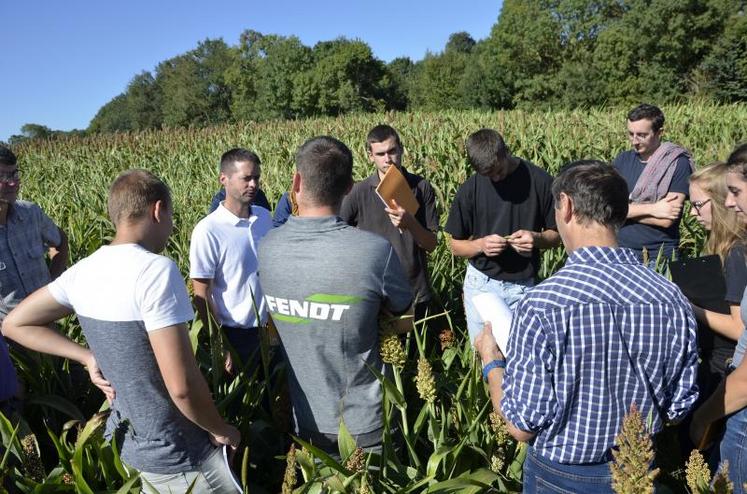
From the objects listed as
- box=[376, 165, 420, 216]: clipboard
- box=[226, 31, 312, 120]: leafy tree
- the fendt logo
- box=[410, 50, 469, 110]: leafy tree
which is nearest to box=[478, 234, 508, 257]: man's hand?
box=[376, 165, 420, 216]: clipboard

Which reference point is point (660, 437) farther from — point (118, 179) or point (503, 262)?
point (118, 179)

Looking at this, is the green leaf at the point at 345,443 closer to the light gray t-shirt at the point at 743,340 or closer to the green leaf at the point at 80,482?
the green leaf at the point at 80,482

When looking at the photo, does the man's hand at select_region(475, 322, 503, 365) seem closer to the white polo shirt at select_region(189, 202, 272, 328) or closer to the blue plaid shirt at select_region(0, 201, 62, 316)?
the white polo shirt at select_region(189, 202, 272, 328)

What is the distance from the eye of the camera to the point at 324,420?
2.01 m

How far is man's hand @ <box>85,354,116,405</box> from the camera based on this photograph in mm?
1857

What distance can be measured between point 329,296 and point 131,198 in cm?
68

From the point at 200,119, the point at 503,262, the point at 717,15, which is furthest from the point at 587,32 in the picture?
the point at 503,262

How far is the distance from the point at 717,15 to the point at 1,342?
4610cm

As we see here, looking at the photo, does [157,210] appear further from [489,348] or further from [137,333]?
[489,348]

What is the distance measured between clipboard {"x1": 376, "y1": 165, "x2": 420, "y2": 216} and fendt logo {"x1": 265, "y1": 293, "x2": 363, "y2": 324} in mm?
1066

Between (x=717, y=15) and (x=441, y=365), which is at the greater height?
(x=717, y=15)

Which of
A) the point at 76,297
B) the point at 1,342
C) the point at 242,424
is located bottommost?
the point at 242,424

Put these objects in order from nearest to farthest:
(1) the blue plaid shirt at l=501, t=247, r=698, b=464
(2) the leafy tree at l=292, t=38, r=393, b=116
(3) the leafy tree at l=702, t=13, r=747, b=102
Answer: (1) the blue plaid shirt at l=501, t=247, r=698, b=464 → (3) the leafy tree at l=702, t=13, r=747, b=102 → (2) the leafy tree at l=292, t=38, r=393, b=116

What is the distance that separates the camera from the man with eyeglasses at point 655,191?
3.46 metres
